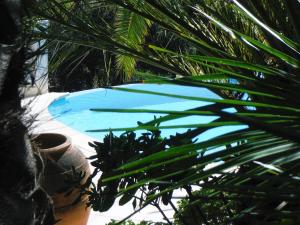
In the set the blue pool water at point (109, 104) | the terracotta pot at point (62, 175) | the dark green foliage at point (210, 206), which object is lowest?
the blue pool water at point (109, 104)

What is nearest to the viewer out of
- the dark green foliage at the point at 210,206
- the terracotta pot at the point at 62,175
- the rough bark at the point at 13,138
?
the dark green foliage at the point at 210,206

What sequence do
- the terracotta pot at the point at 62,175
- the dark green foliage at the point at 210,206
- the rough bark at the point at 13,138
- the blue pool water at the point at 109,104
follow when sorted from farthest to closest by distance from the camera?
the blue pool water at the point at 109,104
the terracotta pot at the point at 62,175
the rough bark at the point at 13,138
the dark green foliage at the point at 210,206

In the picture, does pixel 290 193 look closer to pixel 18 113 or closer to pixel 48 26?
pixel 18 113

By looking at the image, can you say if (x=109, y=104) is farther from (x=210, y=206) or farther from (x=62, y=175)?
(x=210, y=206)

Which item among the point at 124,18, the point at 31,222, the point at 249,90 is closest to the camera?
the point at 249,90

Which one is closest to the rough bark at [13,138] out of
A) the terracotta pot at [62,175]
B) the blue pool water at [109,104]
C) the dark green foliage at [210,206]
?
the dark green foliage at [210,206]

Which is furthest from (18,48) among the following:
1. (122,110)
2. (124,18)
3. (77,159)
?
(124,18)

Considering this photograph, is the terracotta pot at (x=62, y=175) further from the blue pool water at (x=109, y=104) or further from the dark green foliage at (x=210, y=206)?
the blue pool water at (x=109, y=104)

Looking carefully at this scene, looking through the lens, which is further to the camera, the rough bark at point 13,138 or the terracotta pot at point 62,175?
the terracotta pot at point 62,175

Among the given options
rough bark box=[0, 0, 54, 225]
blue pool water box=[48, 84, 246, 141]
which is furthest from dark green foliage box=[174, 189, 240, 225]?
blue pool water box=[48, 84, 246, 141]

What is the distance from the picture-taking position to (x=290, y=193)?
22.0 inches

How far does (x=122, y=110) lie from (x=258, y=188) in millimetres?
221

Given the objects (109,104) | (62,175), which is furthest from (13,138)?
(109,104)

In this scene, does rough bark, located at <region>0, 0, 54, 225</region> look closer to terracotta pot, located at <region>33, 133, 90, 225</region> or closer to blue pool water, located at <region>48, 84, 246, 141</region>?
terracotta pot, located at <region>33, 133, 90, 225</region>
